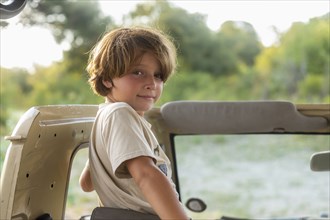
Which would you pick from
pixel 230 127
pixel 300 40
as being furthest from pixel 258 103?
pixel 300 40

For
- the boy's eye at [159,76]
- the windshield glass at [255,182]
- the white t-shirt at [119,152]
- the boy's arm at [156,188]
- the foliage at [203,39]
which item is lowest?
the boy's arm at [156,188]

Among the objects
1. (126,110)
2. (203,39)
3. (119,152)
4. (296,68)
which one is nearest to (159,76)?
(126,110)

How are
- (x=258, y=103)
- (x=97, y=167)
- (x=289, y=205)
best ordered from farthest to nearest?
(x=289, y=205)
(x=258, y=103)
(x=97, y=167)

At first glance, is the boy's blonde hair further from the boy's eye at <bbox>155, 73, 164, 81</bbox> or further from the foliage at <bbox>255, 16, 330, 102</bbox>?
the foliage at <bbox>255, 16, 330, 102</bbox>

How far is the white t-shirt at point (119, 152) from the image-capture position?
1294mm

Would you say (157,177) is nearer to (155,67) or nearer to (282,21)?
(155,67)

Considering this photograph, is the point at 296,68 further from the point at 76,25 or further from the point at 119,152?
the point at 119,152

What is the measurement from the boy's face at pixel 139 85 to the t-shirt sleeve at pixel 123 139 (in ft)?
0.31

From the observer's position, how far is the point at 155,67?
1.47m

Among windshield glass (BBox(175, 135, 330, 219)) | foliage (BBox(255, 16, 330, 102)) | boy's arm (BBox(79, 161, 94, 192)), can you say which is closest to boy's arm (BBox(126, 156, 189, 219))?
boy's arm (BBox(79, 161, 94, 192))

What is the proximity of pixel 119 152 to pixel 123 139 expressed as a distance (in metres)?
0.03

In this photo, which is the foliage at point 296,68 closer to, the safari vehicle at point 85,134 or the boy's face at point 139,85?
the safari vehicle at point 85,134

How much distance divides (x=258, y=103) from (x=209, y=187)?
306 centimetres

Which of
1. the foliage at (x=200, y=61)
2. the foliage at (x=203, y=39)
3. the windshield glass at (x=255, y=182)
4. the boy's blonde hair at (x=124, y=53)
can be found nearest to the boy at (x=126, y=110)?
the boy's blonde hair at (x=124, y=53)
